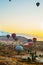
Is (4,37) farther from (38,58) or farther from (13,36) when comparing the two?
(38,58)

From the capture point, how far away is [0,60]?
18.1 feet

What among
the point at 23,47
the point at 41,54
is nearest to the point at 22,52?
the point at 23,47

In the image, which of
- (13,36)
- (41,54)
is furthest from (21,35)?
(41,54)

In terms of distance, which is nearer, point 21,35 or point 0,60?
point 0,60

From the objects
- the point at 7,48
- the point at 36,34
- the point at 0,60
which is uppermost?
the point at 36,34

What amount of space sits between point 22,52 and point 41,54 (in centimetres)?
51

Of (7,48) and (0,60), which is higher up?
(7,48)

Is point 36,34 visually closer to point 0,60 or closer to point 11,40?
point 11,40

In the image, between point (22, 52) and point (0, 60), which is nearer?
point (0, 60)

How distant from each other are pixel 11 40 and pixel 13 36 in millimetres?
245

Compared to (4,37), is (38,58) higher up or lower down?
lower down

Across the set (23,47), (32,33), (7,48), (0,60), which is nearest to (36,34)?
(32,33)

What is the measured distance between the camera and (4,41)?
605 centimetres

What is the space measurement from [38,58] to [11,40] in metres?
0.96
